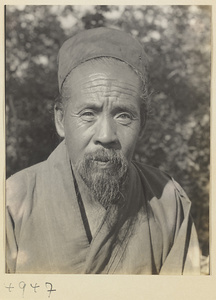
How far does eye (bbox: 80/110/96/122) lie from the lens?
86.2 inches

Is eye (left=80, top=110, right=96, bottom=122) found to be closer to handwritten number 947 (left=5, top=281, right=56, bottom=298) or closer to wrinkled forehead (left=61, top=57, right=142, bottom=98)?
wrinkled forehead (left=61, top=57, right=142, bottom=98)

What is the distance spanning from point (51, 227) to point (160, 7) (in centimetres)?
125

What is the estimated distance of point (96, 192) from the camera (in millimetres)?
2260

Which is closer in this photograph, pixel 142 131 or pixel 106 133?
pixel 106 133

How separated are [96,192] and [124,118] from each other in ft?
1.31

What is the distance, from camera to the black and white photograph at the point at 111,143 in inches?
86.9

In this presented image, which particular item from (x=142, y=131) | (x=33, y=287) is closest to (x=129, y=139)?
(x=142, y=131)

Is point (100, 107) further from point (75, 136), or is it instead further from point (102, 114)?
point (75, 136)

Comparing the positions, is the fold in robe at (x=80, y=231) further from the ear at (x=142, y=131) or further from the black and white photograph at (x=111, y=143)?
the ear at (x=142, y=131)

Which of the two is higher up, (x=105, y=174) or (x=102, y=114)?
(x=102, y=114)

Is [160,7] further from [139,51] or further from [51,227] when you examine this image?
[51,227]

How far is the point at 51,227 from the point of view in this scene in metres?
2.23

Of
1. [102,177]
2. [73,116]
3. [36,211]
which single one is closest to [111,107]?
[73,116]

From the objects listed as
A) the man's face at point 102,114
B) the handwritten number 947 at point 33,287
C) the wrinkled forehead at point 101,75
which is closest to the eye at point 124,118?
the man's face at point 102,114
